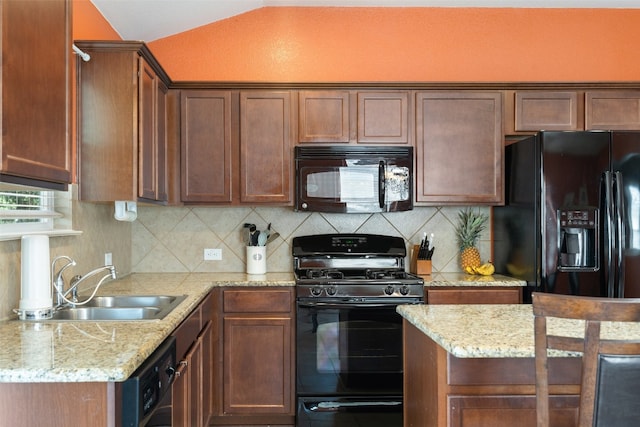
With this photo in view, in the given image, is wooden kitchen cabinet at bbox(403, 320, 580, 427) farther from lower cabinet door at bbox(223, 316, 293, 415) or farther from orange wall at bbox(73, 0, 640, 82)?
orange wall at bbox(73, 0, 640, 82)

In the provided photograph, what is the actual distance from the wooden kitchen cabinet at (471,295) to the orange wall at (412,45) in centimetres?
162

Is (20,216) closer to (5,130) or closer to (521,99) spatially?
(5,130)

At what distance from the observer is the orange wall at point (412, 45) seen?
11.9ft

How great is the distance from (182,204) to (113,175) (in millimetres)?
831

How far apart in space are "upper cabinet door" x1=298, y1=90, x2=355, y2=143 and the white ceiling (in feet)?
2.78

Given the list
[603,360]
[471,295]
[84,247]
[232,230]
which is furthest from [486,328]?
[232,230]

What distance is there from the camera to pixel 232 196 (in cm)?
324

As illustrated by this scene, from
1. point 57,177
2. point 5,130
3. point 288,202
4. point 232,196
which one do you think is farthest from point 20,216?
point 288,202

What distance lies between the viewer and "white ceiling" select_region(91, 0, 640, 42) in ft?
9.98

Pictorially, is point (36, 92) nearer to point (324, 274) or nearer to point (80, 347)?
point (80, 347)

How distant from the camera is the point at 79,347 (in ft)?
4.73

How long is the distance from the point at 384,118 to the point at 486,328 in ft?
6.34

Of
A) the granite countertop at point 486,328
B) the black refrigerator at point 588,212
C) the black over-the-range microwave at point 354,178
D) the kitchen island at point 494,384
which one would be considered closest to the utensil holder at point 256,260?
the black over-the-range microwave at point 354,178

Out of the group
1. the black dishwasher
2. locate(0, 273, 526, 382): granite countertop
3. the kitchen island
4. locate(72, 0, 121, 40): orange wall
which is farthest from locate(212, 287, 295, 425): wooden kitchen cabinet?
locate(72, 0, 121, 40): orange wall
